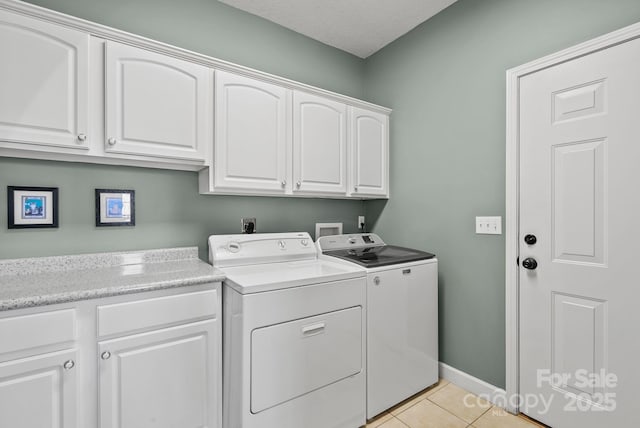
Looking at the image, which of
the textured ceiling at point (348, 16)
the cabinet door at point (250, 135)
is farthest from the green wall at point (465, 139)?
the cabinet door at point (250, 135)

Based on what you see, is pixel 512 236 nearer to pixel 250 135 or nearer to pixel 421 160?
pixel 421 160

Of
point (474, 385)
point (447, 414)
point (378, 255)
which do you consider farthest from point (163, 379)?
point (474, 385)

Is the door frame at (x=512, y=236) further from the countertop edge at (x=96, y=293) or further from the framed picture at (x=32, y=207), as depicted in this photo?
the framed picture at (x=32, y=207)

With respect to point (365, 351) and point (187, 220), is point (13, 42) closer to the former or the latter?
point (187, 220)

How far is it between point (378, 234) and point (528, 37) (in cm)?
178

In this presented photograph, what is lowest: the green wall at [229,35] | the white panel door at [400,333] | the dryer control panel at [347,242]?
the white panel door at [400,333]

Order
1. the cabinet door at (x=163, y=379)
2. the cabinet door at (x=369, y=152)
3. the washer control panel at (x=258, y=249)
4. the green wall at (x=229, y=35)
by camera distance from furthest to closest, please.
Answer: the cabinet door at (x=369, y=152), the washer control panel at (x=258, y=249), the green wall at (x=229, y=35), the cabinet door at (x=163, y=379)

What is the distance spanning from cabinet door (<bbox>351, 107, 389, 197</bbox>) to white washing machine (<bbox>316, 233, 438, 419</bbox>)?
61 cm

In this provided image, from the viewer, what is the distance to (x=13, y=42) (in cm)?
132

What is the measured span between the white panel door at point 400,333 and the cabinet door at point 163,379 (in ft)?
2.97

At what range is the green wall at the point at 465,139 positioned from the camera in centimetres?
181

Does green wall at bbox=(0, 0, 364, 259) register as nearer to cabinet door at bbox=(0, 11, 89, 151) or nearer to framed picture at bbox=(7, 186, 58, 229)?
framed picture at bbox=(7, 186, 58, 229)

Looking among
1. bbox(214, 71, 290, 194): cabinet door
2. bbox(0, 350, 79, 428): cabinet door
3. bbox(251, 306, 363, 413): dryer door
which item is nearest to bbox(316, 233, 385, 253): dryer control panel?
bbox(214, 71, 290, 194): cabinet door

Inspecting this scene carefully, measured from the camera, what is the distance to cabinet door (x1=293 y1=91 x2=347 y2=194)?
2.17 meters
